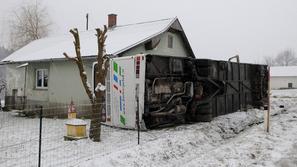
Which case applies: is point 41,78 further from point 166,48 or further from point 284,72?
point 284,72

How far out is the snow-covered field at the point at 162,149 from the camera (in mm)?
7137

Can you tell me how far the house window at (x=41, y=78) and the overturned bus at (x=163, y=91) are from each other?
7974 mm

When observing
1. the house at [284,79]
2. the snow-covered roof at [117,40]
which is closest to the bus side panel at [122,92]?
the snow-covered roof at [117,40]

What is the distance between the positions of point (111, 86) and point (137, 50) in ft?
17.3

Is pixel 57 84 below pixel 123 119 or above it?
above

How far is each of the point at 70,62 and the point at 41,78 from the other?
10.5 ft

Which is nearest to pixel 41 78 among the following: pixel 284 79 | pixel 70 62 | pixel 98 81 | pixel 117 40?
pixel 70 62

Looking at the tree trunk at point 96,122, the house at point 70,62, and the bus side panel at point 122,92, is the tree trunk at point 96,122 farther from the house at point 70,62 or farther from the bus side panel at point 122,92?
the house at point 70,62

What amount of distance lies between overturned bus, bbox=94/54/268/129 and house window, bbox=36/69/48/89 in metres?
7.97

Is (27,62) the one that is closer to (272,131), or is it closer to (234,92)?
(234,92)

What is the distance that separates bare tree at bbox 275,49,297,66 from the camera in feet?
391

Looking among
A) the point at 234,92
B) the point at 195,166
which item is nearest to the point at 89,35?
the point at 234,92

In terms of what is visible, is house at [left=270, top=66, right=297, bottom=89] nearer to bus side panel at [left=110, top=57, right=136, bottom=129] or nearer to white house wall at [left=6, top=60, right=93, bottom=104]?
white house wall at [left=6, top=60, right=93, bottom=104]

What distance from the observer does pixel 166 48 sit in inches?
733
